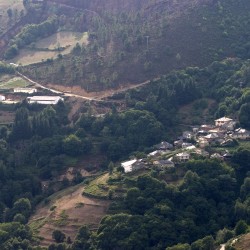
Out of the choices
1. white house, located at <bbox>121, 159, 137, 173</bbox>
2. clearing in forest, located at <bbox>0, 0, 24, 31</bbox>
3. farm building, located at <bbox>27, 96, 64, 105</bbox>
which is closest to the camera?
white house, located at <bbox>121, 159, 137, 173</bbox>

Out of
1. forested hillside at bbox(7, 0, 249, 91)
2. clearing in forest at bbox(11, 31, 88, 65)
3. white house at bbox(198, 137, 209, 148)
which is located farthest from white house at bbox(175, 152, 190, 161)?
clearing in forest at bbox(11, 31, 88, 65)

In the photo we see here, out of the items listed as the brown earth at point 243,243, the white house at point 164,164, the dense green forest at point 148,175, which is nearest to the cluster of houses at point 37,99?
the dense green forest at point 148,175

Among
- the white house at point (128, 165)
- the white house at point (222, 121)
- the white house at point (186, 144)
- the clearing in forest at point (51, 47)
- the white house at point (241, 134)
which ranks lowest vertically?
the white house at point (128, 165)

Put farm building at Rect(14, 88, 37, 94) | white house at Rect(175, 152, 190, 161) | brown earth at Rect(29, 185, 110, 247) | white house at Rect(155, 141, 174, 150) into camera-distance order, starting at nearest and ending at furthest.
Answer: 1. brown earth at Rect(29, 185, 110, 247)
2. white house at Rect(175, 152, 190, 161)
3. white house at Rect(155, 141, 174, 150)
4. farm building at Rect(14, 88, 37, 94)

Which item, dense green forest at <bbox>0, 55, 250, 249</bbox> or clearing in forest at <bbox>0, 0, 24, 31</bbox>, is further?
clearing in forest at <bbox>0, 0, 24, 31</bbox>

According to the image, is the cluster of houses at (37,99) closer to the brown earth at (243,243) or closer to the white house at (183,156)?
the white house at (183,156)

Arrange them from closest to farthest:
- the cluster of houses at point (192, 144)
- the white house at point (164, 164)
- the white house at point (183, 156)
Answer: the white house at point (164, 164)
the white house at point (183, 156)
the cluster of houses at point (192, 144)

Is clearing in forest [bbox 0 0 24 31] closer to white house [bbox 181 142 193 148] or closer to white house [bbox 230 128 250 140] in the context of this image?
white house [bbox 181 142 193 148]

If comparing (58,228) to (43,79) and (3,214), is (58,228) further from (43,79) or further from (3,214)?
(43,79)
